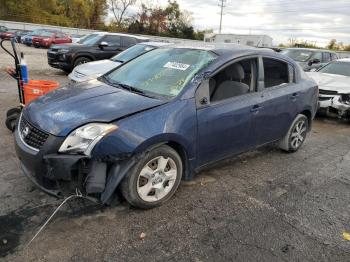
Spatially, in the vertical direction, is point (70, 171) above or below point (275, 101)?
below

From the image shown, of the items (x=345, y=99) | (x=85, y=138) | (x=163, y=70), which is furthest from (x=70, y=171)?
(x=345, y=99)

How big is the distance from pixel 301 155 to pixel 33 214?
4.12 m

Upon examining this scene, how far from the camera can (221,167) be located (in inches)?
185

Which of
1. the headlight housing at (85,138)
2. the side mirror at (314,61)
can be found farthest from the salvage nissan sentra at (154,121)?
the side mirror at (314,61)

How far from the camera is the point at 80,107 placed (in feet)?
10.9

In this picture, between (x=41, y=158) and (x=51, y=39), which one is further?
(x=51, y=39)

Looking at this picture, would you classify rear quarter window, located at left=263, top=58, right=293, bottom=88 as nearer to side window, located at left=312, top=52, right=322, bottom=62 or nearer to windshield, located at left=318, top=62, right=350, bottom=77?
windshield, located at left=318, top=62, right=350, bottom=77

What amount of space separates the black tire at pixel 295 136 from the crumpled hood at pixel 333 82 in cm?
288

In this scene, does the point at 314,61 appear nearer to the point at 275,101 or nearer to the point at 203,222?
the point at 275,101

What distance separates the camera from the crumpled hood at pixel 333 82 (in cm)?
790

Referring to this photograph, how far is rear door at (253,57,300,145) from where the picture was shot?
444cm

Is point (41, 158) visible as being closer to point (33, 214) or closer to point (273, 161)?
point (33, 214)

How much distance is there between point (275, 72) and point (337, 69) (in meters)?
5.59

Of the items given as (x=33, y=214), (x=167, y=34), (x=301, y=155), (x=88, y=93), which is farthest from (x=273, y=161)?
(x=167, y=34)
